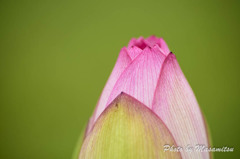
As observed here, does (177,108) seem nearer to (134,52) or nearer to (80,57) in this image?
(134,52)

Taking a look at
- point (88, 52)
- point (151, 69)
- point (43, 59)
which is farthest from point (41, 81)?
point (151, 69)

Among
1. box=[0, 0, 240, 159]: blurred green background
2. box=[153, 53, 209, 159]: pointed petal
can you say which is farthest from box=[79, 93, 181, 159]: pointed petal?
box=[0, 0, 240, 159]: blurred green background

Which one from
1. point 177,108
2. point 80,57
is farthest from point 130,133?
point 80,57

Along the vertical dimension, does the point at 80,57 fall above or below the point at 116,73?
above

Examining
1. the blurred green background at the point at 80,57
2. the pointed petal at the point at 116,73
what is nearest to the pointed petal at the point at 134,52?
the pointed petal at the point at 116,73

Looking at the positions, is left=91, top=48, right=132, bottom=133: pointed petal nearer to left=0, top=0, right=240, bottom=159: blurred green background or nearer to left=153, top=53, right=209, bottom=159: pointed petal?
left=153, top=53, right=209, bottom=159: pointed petal

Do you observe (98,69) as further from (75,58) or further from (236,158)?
(236,158)
